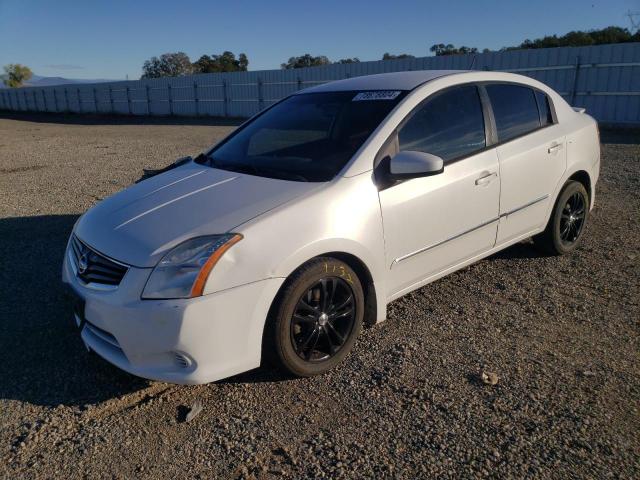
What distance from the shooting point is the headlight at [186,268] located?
99.7 inches

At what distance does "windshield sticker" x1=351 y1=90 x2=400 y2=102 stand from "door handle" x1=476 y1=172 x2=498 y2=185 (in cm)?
85

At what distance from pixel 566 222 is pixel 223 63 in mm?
70871

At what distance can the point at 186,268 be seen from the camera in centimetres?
256

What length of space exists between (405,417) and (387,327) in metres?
1.02

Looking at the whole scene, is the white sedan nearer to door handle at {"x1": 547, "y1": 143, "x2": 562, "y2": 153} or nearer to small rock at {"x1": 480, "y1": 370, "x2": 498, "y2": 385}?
door handle at {"x1": 547, "y1": 143, "x2": 562, "y2": 153}

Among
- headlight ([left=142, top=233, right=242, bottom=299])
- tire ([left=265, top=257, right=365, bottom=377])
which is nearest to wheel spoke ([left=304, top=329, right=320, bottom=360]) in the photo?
tire ([left=265, top=257, right=365, bottom=377])

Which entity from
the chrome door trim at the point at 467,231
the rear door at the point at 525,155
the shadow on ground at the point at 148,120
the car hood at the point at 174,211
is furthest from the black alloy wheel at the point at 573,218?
the shadow on ground at the point at 148,120

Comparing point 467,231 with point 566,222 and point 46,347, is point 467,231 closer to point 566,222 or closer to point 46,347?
point 566,222

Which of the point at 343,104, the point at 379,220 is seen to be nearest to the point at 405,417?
the point at 379,220

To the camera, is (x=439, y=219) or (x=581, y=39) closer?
(x=439, y=219)

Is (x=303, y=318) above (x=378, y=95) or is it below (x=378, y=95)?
below

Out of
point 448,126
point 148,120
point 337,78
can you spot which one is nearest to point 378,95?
point 448,126

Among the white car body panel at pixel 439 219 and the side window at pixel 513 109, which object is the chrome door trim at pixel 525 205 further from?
the side window at pixel 513 109

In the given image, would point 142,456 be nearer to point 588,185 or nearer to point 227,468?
point 227,468
